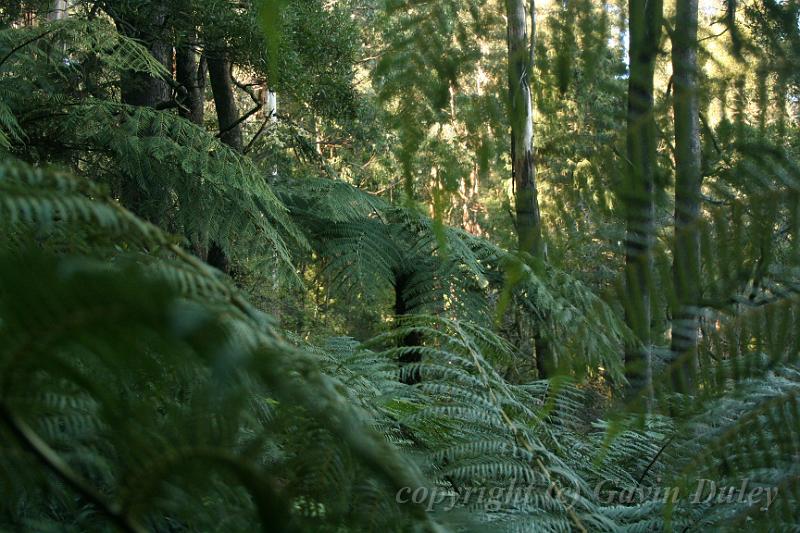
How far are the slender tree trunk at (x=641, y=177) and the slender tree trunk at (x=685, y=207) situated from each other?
0.01 meters

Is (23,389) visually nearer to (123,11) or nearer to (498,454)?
(498,454)

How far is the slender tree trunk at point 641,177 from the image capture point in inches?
13.3

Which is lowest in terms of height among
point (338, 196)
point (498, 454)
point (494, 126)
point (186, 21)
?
point (498, 454)

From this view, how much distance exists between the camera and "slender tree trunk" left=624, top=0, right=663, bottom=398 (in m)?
0.34

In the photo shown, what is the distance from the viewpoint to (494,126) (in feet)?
1.37

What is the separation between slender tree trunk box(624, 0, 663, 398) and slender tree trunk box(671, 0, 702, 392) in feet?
0.04

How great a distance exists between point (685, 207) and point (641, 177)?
42mm

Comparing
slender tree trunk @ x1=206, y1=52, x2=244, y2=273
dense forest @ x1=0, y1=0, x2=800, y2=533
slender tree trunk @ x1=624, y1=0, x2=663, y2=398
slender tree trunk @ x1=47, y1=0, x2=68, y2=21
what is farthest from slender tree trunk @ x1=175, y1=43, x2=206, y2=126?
slender tree trunk @ x1=624, y1=0, x2=663, y2=398

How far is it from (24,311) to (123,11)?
3.19m

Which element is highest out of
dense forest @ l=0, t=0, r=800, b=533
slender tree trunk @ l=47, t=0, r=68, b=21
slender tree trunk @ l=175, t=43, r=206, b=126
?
slender tree trunk @ l=47, t=0, r=68, b=21

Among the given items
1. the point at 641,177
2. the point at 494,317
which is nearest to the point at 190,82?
the point at 494,317

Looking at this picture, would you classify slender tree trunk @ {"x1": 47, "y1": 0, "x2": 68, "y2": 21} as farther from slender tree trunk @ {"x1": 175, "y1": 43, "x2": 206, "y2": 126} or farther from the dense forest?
the dense forest

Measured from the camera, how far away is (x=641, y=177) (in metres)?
0.36

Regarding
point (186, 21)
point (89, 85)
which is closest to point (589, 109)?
point (186, 21)
